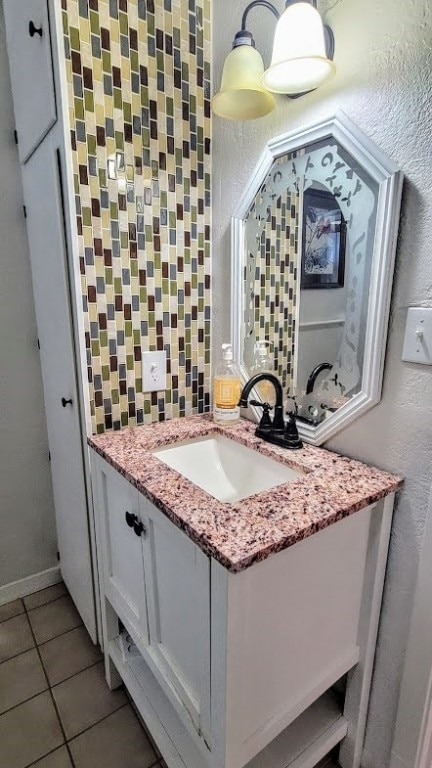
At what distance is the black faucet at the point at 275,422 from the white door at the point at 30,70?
2.97 feet

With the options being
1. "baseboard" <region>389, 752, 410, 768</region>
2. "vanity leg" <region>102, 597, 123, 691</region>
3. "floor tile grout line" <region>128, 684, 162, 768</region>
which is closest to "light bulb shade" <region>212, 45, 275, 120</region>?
"vanity leg" <region>102, 597, 123, 691</region>

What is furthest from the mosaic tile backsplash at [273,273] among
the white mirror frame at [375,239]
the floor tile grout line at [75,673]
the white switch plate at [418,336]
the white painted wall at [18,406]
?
the floor tile grout line at [75,673]

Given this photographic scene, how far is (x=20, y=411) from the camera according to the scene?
1.60 meters

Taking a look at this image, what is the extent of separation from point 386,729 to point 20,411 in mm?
1593

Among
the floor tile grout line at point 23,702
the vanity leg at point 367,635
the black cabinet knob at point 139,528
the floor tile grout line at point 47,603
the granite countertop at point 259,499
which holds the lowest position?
the floor tile grout line at point 47,603

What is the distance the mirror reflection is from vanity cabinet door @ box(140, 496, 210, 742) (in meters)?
0.50

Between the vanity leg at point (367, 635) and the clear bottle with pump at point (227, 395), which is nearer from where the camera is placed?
the vanity leg at point (367, 635)

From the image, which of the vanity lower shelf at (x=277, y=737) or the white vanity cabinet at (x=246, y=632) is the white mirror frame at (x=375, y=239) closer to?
the white vanity cabinet at (x=246, y=632)

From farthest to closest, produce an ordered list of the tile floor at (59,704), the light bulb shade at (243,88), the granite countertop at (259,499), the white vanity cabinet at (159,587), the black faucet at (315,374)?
the tile floor at (59,704)
the black faucet at (315,374)
the light bulb shade at (243,88)
the white vanity cabinet at (159,587)
the granite countertop at (259,499)

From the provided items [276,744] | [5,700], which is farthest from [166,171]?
[5,700]

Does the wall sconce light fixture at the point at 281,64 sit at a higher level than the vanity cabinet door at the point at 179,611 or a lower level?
higher

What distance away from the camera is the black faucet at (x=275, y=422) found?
3.44 ft

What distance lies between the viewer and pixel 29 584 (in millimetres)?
1751

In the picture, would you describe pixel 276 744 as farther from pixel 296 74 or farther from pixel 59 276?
pixel 296 74
